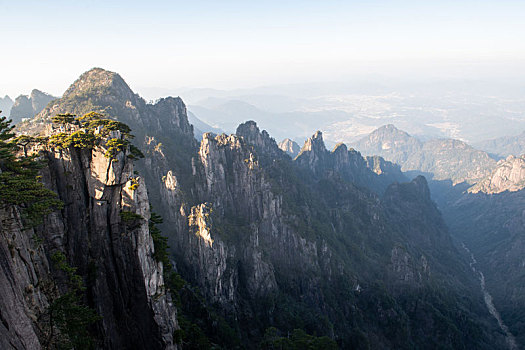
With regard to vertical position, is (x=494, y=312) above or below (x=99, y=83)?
below

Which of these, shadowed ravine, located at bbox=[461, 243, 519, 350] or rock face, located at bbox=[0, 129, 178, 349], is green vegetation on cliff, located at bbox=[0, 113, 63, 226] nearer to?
rock face, located at bbox=[0, 129, 178, 349]

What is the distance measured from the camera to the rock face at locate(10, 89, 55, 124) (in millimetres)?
157250

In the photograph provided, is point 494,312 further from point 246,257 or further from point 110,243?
point 110,243

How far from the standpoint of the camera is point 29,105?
165125mm

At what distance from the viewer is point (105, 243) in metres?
38.1

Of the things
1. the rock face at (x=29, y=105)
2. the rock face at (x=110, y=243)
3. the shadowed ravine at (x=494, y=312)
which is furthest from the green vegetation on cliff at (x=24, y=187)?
the shadowed ravine at (x=494, y=312)

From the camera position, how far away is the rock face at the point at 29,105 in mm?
157250

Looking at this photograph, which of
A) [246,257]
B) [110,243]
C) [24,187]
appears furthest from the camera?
[246,257]

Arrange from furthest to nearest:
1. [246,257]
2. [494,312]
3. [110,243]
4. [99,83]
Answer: [494,312], [99,83], [246,257], [110,243]

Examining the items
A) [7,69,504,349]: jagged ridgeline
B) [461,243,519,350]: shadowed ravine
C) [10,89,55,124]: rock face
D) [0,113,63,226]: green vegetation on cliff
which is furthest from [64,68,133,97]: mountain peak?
[461,243,519,350]: shadowed ravine

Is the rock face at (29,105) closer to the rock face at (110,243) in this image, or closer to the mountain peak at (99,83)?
the mountain peak at (99,83)

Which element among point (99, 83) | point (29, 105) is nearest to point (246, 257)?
point (99, 83)

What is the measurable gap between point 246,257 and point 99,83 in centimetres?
9199

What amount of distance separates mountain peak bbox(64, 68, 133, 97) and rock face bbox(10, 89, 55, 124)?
135 feet
